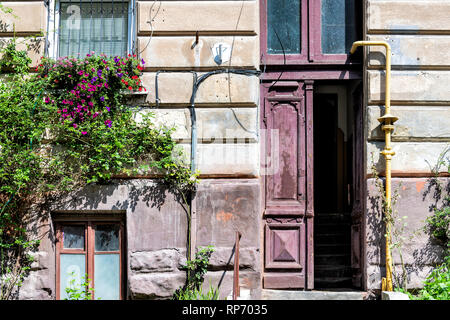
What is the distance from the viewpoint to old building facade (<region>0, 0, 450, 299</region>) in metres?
8.37

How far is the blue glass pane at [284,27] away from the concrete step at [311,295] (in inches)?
135

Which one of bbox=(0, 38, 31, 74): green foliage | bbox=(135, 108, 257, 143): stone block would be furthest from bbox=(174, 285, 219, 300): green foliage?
bbox=(0, 38, 31, 74): green foliage

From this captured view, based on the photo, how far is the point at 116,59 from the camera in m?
8.52

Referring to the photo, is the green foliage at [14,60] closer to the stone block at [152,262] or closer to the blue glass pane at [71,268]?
→ the blue glass pane at [71,268]

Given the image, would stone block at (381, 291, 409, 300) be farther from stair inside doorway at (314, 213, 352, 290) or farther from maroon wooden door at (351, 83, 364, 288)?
stair inside doorway at (314, 213, 352, 290)

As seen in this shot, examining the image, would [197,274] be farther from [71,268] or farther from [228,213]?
[71,268]

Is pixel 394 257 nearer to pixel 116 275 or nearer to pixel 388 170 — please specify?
pixel 388 170

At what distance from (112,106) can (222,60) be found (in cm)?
164

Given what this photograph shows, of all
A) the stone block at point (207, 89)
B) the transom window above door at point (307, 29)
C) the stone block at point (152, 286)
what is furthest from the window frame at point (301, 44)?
the stone block at point (152, 286)

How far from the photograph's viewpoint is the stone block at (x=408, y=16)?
855 centimetres

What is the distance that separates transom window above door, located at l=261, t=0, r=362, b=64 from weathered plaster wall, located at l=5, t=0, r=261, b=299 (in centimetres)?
43

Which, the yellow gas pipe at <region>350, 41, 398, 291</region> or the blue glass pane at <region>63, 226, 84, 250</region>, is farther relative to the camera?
the blue glass pane at <region>63, 226, 84, 250</region>

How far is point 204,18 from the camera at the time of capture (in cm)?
859

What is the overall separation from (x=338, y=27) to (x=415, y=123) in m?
1.81
